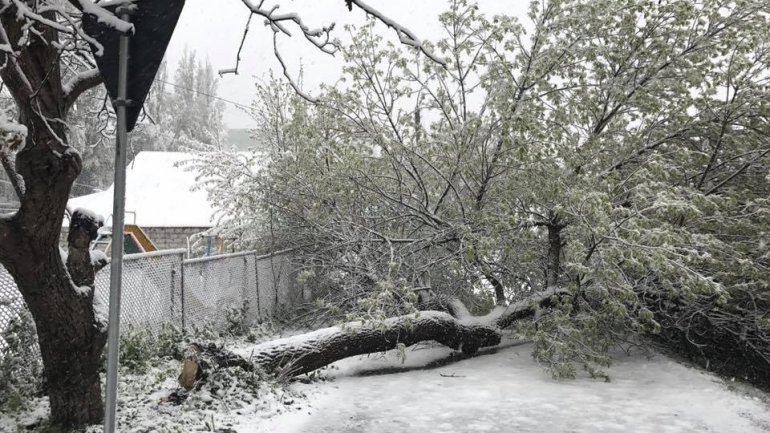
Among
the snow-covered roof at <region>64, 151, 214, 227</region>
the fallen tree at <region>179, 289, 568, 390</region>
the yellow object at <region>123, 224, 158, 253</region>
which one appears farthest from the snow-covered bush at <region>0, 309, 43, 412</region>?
the snow-covered roof at <region>64, 151, 214, 227</region>

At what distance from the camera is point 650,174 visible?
24.2 ft

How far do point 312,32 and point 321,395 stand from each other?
4153mm

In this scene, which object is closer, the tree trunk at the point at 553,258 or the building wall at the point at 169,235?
the tree trunk at the point at 553,258

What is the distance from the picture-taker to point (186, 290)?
8500 millimetres

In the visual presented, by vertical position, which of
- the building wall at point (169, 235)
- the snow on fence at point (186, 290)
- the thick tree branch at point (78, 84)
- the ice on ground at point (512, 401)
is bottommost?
the ice on ground at point (512, 401)

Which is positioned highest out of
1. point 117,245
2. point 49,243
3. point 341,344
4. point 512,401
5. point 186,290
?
point 49,243

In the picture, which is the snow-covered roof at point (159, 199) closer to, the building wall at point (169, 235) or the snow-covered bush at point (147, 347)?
the building wall at point (169, 235)

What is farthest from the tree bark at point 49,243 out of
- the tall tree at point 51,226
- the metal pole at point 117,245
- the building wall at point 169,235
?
the building wall at point 169,235

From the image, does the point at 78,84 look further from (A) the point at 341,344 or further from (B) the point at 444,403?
(B) the point at 444,403

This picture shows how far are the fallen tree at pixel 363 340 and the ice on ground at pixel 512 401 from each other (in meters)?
0.34

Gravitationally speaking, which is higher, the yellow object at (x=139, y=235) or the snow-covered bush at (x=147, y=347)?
the yellow object at (x=139, y=235)

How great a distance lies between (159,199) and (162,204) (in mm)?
453

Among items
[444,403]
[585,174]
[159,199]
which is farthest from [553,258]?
[159,199]

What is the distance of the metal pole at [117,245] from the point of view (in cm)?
252
